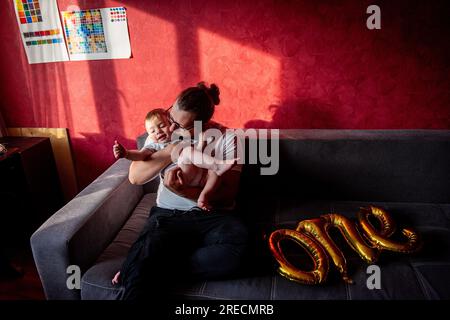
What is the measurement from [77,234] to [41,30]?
61.4 inches

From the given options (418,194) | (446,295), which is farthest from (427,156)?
(446,295)

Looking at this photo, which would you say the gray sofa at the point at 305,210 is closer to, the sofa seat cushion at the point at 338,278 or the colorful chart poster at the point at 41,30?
the sofa seat cushion at the point at 338,278

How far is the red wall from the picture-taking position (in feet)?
6.25

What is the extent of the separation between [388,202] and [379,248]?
0.55 meters

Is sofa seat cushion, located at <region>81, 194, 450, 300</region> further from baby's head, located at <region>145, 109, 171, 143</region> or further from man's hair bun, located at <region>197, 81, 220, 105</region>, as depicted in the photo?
man's hair bun, located at <region>197, 81, 220, 105</region>

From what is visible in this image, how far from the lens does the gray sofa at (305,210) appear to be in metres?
1.36

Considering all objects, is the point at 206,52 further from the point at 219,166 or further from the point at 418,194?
the point at 418,194

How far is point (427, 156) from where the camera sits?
1.82 m

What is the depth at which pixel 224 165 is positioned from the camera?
1438 mm

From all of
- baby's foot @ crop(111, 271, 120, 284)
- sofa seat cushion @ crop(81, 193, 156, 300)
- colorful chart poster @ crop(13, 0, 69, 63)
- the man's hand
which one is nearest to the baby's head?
the man's hand

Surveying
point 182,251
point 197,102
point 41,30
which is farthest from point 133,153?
point 41,30

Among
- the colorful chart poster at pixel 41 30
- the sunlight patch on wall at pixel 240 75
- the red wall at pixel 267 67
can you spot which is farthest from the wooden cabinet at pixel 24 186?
the sunlight patch on wall at pixel 240 75

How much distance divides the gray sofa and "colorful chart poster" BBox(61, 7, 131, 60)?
26.3 inches

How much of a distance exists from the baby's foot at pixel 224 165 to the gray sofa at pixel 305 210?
1.19ft
